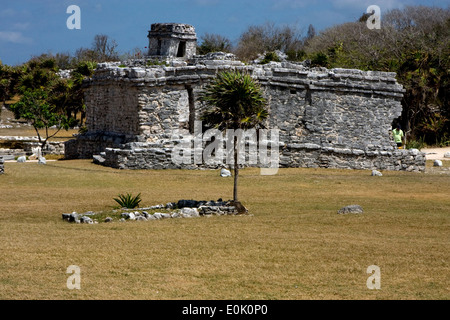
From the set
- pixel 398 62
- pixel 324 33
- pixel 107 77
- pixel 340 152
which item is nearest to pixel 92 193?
pixel 107 77

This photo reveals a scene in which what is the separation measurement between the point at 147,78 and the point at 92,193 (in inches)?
231

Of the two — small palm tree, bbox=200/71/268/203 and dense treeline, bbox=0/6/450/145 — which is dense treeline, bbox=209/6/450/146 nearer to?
dense treeline, bbox=0/6/450/145

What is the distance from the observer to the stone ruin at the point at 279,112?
24.2 m

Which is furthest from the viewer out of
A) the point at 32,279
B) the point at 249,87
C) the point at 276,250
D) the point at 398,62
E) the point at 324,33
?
the point at 324,33

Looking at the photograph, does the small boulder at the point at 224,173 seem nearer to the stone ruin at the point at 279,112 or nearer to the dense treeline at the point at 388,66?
the stone ruin at the point at 279,112

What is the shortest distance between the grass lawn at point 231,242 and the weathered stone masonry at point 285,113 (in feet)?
9.29

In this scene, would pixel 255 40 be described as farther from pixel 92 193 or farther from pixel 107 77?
pixel 92 193

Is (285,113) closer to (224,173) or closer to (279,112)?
(279,112)

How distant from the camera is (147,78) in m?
24.0

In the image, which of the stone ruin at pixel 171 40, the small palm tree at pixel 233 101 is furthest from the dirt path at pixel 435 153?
the small palm tree at pixel 233 101

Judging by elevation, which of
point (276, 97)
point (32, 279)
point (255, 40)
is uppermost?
point (255, 40)

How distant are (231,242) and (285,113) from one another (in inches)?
504

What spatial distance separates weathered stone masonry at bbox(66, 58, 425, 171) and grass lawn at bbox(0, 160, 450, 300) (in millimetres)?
2833

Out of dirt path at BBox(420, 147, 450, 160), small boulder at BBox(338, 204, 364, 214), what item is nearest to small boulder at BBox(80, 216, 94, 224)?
small boulder at BBox(338, 204, 364, 214)
